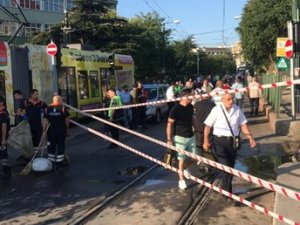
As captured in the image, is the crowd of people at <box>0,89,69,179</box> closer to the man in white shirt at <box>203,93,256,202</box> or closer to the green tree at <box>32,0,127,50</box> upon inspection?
the man in white shirt at <box>203,93,256,202</box>

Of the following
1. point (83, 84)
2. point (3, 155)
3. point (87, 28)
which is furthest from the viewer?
point (87, 28)

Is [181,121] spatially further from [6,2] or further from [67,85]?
[6,2]

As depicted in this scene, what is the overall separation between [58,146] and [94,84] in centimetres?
1334

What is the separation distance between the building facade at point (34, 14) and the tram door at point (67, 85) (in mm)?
40800

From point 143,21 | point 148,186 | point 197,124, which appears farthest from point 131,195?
point 143,21

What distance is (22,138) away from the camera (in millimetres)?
12516

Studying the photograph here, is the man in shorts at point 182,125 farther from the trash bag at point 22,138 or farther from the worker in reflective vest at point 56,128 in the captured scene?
the trash bag at point 22,138

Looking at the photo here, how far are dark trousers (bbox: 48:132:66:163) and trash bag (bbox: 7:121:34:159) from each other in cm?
108

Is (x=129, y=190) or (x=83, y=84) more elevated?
(x=83, y=84)

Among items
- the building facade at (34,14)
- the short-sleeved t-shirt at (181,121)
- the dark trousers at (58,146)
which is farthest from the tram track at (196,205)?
the building facade at (34,14)

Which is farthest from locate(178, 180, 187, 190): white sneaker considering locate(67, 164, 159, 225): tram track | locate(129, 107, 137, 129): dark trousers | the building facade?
the building facade

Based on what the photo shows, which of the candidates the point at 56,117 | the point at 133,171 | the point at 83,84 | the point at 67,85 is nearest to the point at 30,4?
the point at 83,84

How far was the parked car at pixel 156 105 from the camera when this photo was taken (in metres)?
21.8

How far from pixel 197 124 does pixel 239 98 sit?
11.7 m
